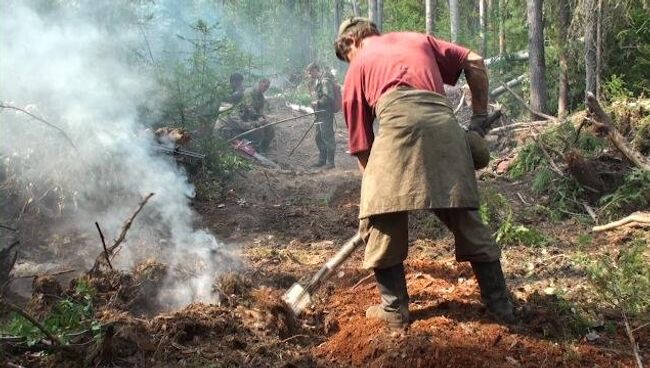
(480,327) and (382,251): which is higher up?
(382,251)

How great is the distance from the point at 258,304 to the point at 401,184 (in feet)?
4.32

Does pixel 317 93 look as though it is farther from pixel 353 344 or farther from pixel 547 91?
pixel 353 344

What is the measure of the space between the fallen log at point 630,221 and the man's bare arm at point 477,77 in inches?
94.4

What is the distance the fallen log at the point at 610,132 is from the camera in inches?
203

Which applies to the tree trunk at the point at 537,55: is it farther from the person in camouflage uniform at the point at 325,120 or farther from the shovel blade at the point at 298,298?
the shovel blade at the point at 298,298

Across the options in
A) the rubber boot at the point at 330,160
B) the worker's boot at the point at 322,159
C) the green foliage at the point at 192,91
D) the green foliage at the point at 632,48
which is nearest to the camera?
the green foliage at the point at 632,48

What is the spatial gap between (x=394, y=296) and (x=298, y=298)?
0.83 m

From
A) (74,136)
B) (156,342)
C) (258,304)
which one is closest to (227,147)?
(74,136)

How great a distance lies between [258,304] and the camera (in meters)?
3.42

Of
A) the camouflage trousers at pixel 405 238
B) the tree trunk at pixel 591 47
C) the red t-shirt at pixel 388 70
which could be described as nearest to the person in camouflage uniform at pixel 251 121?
the tree trunk at pixel 591 47

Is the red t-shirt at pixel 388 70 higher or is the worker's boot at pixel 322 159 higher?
the red t-shirt at pixel 388 70

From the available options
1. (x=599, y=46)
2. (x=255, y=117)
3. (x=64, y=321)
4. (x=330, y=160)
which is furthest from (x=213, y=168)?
(x=599, y=46)

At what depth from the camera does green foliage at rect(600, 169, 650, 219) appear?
500cm

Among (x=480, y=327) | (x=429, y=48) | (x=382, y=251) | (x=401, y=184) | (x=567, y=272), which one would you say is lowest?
(x=567, y=272)
